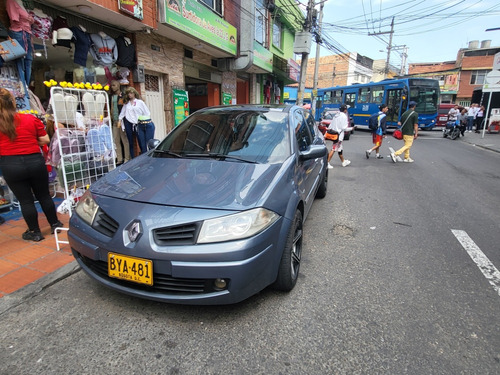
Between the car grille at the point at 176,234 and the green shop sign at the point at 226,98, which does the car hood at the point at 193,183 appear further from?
the green shop sign at the point at 226,98

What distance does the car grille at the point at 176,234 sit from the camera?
199 cm

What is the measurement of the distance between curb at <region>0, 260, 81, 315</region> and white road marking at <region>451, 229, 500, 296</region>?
4029mm

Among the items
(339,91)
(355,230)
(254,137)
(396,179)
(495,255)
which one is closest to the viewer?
(254,137)

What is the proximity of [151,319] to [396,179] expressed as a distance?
21.3 ft

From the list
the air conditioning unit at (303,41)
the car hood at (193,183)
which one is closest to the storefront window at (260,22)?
the air conditioning unit at (303,41)

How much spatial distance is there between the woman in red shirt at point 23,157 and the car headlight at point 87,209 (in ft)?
4.37

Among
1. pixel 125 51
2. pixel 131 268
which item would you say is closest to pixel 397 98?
pixel 125 51

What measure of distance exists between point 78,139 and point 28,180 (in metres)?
0.99

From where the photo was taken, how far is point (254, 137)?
3.17 metres

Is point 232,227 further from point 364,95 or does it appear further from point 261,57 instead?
point 364,95

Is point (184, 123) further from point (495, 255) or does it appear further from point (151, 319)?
point (495, 255)

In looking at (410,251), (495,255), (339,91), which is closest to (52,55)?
(410,251)

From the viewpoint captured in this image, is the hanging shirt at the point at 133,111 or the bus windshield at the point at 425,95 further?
the bus windshield at the point at 425,95

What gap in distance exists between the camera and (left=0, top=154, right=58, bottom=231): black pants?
3.22 meters
